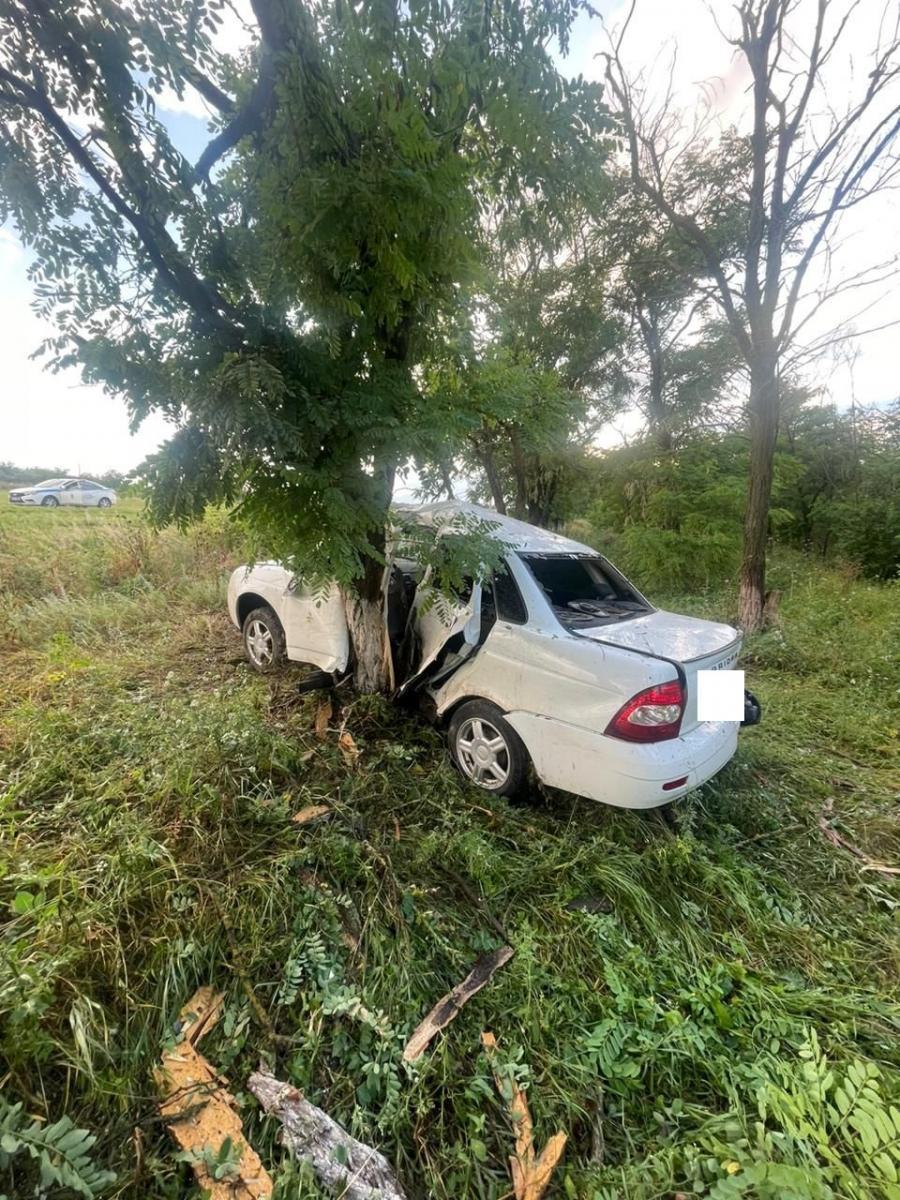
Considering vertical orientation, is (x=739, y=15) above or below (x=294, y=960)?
above

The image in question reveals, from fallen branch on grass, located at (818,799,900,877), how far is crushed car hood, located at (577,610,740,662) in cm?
127

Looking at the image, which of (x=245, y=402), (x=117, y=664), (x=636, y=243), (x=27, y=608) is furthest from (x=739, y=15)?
(x=27, y=608)

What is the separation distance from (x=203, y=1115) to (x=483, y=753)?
1.98 m

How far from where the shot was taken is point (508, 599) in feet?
10.1

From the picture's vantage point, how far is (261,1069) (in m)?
1.54

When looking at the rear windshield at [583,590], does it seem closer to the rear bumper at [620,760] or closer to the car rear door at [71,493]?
the rear bumper at [620,760]

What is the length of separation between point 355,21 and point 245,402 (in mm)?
1627

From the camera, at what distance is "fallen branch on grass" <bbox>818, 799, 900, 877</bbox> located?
8.68 ft

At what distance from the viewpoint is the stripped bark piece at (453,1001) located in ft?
5.46

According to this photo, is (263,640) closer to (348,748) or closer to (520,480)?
(348,748)

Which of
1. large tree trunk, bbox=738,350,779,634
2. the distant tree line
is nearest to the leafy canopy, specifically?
the distant tree line

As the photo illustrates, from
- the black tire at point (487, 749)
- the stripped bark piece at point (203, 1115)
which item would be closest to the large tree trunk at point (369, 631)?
the black tire at point (487, 749)

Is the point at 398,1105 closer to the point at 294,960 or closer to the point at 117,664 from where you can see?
the point at 294,960

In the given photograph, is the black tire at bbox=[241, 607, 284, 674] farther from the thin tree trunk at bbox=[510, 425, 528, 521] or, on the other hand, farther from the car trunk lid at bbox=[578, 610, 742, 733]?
the thin tree trunk at bbox=[510, 425, 528, 521]
